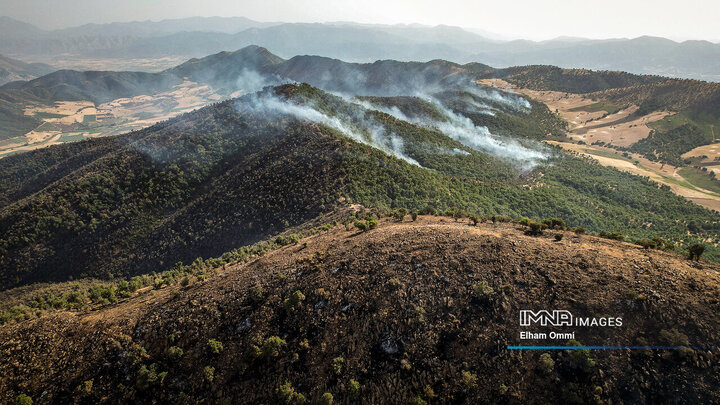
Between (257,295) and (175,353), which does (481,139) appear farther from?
(175,353)

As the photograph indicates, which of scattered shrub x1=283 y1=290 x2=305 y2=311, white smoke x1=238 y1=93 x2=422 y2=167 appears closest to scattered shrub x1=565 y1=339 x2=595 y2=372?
scattered shrub x1=283 y1=290 x2=305 y2=311

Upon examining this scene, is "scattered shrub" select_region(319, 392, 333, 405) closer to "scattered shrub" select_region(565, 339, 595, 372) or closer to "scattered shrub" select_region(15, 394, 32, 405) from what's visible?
"scattered shrub" select_region(565, 339, 595, 372)

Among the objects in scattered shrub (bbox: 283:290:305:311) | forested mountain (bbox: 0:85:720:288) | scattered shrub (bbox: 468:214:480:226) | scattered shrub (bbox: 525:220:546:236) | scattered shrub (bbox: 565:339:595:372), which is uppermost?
scattered shrub (bbox: 525:220:546:236)

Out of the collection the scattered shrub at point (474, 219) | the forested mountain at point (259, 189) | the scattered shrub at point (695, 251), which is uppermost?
the scattered shrub at point (695, 251)

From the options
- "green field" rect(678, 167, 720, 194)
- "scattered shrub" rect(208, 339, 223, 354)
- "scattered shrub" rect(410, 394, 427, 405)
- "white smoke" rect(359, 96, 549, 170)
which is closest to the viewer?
"scattered shrub" rect(410, 394, 427, 405)

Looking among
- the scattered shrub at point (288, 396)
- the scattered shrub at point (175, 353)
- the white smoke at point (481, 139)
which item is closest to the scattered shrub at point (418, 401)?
the scattered shrub at point (288, 396)

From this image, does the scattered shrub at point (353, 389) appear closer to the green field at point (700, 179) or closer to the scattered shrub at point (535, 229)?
the scattered shrub at point (535, 229)

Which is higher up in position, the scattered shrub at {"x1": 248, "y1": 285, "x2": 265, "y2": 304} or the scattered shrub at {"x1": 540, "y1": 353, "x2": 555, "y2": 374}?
the scattered shrub at {"x1": 540, "y1": 353, "x2": 555, "y2": 374}

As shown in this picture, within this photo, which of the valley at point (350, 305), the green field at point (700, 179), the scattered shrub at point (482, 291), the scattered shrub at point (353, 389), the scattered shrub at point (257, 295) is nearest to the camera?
the valley at point (350, 305)
